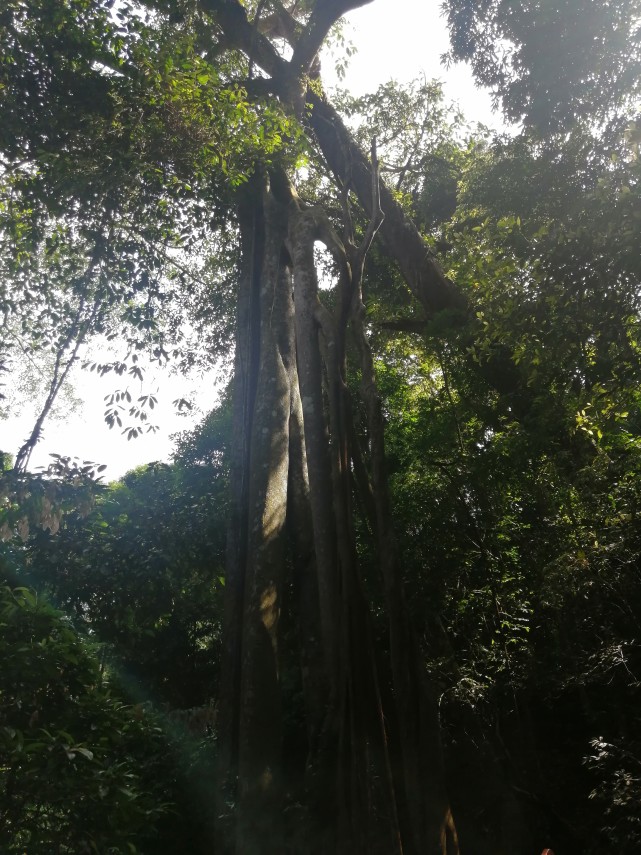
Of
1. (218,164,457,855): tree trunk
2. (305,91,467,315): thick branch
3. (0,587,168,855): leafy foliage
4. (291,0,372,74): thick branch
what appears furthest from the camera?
(305,91,467,315): thick branch

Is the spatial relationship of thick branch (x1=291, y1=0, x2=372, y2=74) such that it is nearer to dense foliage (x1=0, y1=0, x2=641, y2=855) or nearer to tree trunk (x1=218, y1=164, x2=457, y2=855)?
dense foliage (x1=0, y1=0, x2=641, y2=855)

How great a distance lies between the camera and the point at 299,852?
3.46m

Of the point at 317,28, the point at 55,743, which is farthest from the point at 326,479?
the point at 317,28

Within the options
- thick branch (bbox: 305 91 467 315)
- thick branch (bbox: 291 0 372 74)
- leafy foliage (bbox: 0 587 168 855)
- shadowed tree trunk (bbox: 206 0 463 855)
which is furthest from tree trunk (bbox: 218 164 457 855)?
thick branch (bbox: 291 0 372 74)

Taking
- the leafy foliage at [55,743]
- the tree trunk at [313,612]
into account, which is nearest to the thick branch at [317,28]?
the tree trunk at [313,612]

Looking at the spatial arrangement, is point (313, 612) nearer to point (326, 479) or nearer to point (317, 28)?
point (326, 479)

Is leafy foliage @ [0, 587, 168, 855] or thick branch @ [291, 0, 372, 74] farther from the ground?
thick branch @ [291, 0, 372, 74]

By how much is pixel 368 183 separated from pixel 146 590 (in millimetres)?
4862

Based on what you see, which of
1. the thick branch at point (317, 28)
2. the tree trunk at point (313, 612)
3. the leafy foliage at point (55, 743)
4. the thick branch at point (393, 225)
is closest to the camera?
the leafy foliage at point (55, 743)

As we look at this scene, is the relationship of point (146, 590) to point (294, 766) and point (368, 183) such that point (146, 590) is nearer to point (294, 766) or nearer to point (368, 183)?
point (294, 766)

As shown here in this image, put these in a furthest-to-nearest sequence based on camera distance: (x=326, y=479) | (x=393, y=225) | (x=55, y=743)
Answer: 1. (x=393, y=225)
2. (x=326, y=479)
3. (x=55, y=743)

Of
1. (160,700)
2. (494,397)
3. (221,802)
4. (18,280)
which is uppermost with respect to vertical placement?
(18,280)

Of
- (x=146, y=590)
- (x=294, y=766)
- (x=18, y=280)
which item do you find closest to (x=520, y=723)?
(x=294, y=766)

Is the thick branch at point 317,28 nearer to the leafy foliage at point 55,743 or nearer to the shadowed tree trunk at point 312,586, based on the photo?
the shadowed tree trunk at point 312,586
